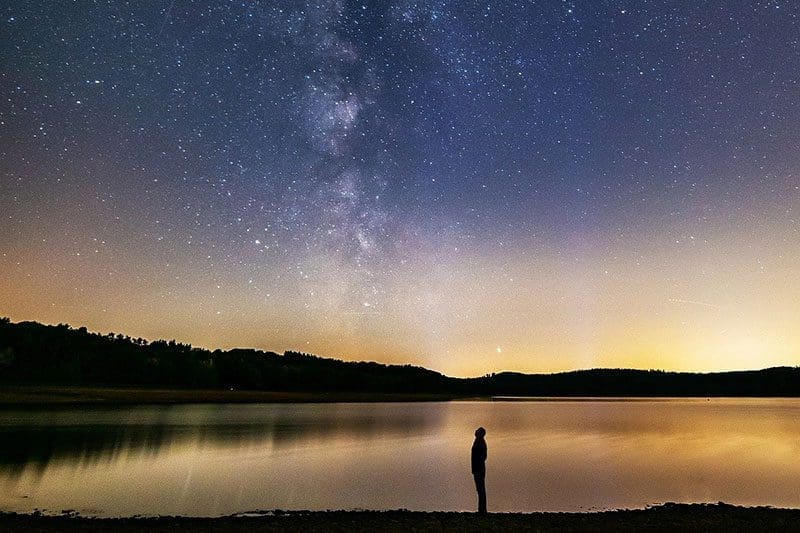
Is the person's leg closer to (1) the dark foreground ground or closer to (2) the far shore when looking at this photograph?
(1) the dark foreground ground

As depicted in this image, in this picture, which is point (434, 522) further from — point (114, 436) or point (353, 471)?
point (114, 436)

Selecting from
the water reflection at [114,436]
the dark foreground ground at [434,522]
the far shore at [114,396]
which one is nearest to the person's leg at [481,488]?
the dark foreground ground at [434,522]

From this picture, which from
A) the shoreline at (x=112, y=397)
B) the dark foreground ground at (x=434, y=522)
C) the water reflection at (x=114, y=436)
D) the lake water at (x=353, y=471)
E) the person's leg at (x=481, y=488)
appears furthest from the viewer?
the shoreline at (x=112, y=397)

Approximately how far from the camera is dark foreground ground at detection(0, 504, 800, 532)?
15023 millimetres

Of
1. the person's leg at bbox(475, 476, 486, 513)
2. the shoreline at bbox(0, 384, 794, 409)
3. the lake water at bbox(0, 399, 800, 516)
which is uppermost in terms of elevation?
the shoreline at bbox(0, 384, 794, 409)

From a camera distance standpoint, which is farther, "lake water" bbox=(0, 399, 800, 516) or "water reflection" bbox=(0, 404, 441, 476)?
"water reflection" bbox=(0, 404, 441, 476)

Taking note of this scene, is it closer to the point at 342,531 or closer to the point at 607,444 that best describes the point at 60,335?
the point at 607,444

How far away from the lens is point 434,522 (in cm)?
1581

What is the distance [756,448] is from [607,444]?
1030cm

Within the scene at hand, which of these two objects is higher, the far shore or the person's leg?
the far shore

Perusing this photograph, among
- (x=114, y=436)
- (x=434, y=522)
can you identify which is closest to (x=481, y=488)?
(x=434, y=522)

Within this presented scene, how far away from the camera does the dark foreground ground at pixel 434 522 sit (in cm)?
1502

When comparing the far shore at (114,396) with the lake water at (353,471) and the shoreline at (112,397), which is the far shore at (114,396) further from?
the lake water at (353,471)

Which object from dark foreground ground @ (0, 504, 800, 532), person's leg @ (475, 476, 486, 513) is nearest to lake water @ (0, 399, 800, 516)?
dark foreground ground @ (0, 504, 800, 532)
